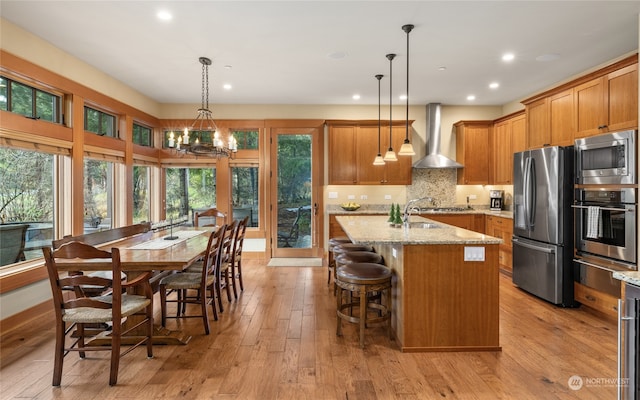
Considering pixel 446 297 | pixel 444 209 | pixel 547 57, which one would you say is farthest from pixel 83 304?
pixel 444 209

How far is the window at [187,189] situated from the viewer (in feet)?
20.5

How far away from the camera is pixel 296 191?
6.24 m

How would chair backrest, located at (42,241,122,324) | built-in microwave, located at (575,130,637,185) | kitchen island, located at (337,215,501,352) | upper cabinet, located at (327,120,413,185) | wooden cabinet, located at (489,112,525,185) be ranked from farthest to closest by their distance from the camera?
upper cabinet, located at (327,120,413,185) < wooden cabinet, located at (489,112,525,185) < built-in microwave, located at (575,130,637,185) < kitchen island, located at (337,215,501,352) < chair backrest, located at (42,241,122,324)

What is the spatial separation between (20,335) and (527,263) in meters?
5.43

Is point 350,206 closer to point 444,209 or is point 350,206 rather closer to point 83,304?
point 444,209

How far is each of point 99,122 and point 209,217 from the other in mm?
2194

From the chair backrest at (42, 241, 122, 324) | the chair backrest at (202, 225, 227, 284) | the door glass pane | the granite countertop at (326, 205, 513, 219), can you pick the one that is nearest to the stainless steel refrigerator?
the granite countertop at (326, 205, 513, 219)

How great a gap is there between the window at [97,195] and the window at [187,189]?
1.41 meters

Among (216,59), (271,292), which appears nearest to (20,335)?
(271,292)

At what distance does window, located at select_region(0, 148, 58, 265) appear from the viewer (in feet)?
10.6

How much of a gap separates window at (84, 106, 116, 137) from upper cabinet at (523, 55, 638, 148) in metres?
5.77

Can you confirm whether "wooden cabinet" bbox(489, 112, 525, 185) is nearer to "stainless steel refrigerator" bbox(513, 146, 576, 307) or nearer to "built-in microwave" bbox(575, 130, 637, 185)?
"stainless steel refrigerator" bbox(513, 146, 576, 307)

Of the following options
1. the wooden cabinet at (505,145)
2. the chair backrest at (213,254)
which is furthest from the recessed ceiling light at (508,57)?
the chair backrest at (213,254)

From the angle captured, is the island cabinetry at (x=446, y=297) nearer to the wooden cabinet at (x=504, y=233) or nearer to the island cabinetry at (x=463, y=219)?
the wooden cabinet at (x=504, y=233)
